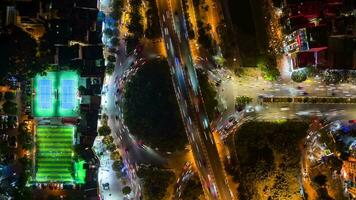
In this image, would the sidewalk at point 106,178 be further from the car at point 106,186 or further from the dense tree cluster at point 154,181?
the dense tree cluster at point 154,181

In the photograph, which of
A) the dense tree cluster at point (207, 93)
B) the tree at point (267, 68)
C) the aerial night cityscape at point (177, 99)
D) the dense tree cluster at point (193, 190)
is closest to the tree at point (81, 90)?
the aerial night cityscape at point (177, 99)

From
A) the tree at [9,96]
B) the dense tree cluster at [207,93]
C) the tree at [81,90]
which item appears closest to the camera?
the tree at [81,90]

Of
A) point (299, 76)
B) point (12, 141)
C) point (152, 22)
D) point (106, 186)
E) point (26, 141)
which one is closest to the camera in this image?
point (26, 141)

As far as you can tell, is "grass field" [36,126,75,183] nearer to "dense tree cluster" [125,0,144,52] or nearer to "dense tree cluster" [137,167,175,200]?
"dense tree cluster" [137,167,175,200]

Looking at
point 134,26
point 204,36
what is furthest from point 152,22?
point 204,36

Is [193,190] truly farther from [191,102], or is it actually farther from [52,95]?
[52,95]

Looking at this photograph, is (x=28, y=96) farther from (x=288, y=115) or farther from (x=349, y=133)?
(x=349, y=133)
